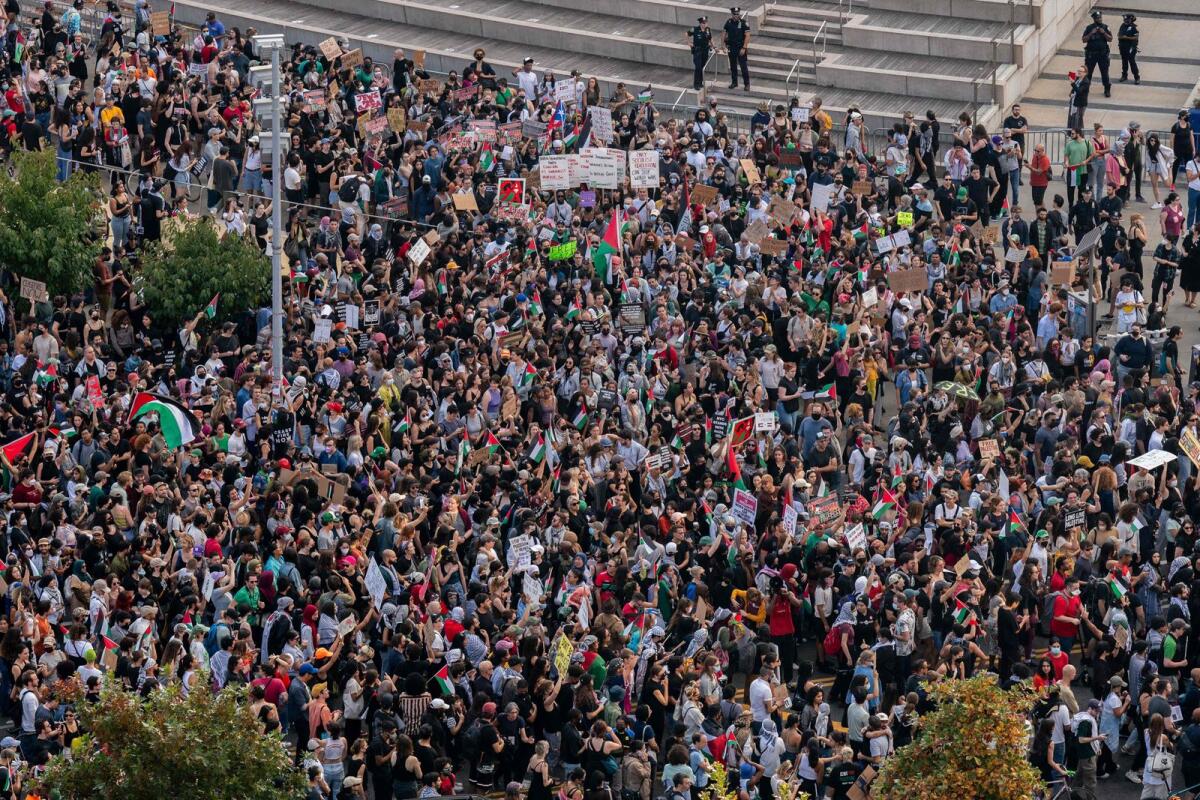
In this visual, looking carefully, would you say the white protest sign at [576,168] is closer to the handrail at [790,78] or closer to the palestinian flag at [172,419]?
the handrail at [790,78]

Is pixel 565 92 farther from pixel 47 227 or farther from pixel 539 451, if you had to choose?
pixel 539 451

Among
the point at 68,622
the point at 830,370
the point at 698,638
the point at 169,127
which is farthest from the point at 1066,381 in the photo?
the point at 169,127

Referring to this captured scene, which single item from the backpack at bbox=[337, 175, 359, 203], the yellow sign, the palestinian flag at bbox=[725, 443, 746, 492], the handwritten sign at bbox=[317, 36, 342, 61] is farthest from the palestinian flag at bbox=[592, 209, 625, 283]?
the yellow sign

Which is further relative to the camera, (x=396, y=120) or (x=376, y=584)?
(x=396, y=120)

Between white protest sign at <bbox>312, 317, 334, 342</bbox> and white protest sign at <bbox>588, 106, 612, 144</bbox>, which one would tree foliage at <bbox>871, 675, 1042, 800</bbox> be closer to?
white protest sign at <bbox>312, 317, 334, 342</bbox>

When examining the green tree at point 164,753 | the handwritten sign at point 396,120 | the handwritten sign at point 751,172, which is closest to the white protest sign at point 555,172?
the handwritten sign at point 751,172

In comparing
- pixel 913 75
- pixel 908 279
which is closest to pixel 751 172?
pixel 908 279
